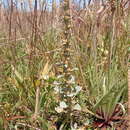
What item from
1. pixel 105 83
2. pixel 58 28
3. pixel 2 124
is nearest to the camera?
pixel 2 124

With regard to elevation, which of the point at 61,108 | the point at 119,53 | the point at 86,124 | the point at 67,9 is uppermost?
the point at 67,9

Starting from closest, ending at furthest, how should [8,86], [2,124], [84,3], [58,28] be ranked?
[2,124], [8,86], [84,3], [58,28]

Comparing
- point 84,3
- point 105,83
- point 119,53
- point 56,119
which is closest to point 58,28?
point 84,3

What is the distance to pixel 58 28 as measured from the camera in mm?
2910

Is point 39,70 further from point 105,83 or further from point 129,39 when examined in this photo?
point 129,39

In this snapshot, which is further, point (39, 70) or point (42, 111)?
point (39, 70)

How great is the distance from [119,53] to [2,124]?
871mm

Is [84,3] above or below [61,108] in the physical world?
above

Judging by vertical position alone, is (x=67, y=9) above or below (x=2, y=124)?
above

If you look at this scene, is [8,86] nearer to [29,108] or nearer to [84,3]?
[29,108]

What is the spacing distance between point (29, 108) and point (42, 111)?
0.35ft

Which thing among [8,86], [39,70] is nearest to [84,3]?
[39,70]

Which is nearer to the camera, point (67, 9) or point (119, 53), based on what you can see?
point (67, 9)

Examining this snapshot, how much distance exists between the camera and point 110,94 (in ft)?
4.37
